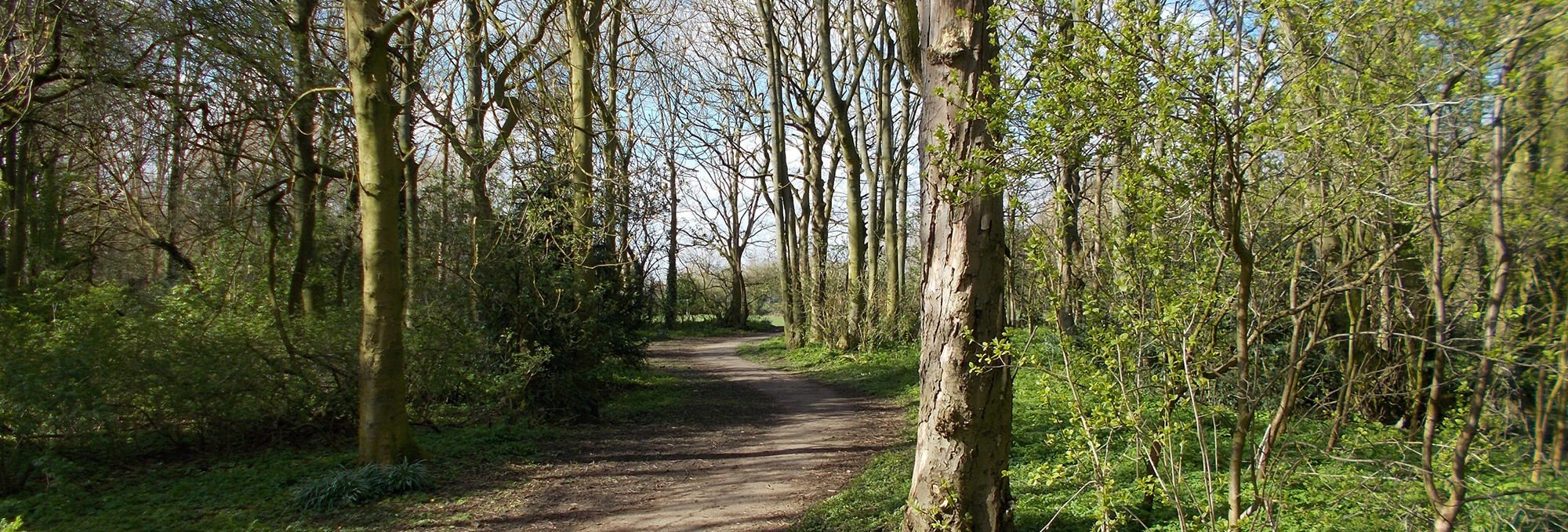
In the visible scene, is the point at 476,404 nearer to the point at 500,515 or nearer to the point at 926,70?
the point at 500,515

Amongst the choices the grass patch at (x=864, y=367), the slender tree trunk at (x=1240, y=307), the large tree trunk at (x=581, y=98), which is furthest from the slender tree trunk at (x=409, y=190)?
the slender tree trunk at (x=1240, y=307)

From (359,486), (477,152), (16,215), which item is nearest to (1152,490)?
(359,486)

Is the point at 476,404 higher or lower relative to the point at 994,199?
lower

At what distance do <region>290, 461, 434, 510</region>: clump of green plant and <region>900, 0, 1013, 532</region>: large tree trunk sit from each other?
4770 millimetres

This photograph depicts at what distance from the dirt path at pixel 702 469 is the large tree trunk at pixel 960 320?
1820mm

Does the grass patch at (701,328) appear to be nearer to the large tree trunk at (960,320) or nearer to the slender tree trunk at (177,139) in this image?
the slender tree trunk at (177,139)

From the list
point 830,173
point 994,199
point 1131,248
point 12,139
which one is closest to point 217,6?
point 12,139

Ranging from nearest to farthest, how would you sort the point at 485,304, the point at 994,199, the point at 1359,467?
the point at 1359,467 → the point at 994,199 → the point at 485,304

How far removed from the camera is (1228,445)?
23.5 ft

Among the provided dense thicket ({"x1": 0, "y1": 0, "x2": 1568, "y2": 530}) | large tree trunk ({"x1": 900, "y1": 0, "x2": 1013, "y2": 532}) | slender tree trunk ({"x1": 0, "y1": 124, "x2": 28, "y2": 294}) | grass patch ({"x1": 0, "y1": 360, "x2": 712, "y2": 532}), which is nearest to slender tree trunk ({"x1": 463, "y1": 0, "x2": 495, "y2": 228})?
dense thicket ({"x1": 0, "y1": 0, "x2": 1568, "y2": 530})

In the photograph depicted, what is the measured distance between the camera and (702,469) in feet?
Result: 27.0

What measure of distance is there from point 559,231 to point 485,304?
64.9 inches

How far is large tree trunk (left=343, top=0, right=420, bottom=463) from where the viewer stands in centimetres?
716

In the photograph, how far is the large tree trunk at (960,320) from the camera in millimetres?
4570
